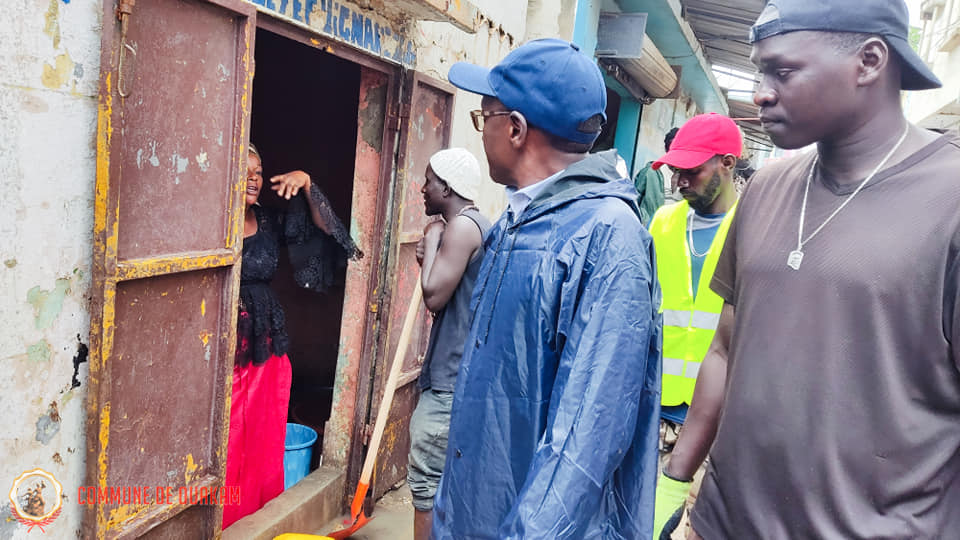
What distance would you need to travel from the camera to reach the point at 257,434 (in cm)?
347

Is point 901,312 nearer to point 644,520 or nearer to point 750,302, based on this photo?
point 750,302

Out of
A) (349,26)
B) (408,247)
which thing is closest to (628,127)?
(408,247)

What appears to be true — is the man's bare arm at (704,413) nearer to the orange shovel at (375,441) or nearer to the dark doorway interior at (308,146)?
the orange shovel at (375,441)

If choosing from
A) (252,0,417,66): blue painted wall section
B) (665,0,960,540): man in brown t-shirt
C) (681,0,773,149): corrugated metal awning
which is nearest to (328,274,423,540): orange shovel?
(252,0,417,66): blue painted wall section

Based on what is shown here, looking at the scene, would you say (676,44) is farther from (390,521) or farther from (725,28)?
(390,521)

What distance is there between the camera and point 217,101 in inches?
92.1

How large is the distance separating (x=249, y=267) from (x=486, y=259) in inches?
82.6

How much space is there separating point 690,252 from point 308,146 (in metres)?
3.67

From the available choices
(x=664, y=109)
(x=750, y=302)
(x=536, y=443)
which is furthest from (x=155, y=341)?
(x=664, y=109)

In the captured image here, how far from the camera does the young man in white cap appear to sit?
2.84 meters

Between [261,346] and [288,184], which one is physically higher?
[288,184]

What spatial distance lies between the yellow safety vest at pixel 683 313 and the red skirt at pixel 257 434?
2.00 metres

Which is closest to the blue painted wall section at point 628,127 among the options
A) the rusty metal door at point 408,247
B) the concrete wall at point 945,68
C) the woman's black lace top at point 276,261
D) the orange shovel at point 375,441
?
the concrete wall at point 945,68

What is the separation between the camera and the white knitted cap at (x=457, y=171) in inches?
120
